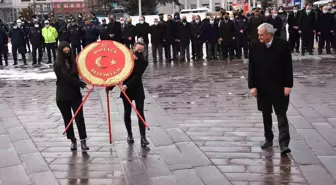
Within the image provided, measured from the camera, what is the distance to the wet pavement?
5812mm

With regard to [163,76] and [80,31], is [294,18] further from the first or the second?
[80,31]

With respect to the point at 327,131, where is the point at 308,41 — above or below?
above

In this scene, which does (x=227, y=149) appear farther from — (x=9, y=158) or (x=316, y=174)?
(x=9, y=158)

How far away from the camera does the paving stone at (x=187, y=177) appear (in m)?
5.58

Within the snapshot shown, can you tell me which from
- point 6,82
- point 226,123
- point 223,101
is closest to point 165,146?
point 226,123

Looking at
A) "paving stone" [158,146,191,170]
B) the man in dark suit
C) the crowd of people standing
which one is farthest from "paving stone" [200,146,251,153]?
the crowd of people standing

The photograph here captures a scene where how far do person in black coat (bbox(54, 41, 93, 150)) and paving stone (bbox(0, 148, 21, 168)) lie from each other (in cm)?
84

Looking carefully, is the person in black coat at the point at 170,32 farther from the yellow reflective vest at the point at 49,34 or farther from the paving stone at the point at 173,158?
the paving stone at the point at 173,158

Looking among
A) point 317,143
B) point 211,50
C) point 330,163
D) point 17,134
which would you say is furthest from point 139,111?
point 211,50

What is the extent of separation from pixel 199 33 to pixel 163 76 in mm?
4309

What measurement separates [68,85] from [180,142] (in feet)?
6.30

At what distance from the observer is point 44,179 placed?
5.84 m

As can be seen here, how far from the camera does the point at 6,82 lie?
1493cm

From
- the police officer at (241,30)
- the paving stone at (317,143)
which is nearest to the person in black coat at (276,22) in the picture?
the police officer at (241,30)
